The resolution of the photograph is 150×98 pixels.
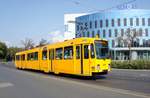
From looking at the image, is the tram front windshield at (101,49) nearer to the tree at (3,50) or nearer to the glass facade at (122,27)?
the glass facade at (122,27)

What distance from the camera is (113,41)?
8531cm

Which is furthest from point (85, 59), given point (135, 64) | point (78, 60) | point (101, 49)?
point (135, 64)

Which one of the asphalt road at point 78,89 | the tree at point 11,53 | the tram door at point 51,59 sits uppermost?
the tree at point 11,53

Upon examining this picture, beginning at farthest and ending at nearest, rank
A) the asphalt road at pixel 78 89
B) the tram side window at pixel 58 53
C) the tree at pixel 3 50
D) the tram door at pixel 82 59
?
the tree at pixel 3 50 → the tram side window at pixel 58 53 → the tram door at pixel 82 59 → the asphalt road at pixel 78 89

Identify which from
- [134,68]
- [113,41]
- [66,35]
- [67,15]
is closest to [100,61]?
[134,68]

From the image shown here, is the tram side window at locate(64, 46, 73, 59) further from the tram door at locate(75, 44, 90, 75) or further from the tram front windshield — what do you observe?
the tram front windshield

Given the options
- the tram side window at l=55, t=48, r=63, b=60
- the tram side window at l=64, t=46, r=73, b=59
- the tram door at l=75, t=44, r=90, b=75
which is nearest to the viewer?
the tram door at l=75, t=44, r=90, b=75

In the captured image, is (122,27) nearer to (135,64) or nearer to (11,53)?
(135,64)

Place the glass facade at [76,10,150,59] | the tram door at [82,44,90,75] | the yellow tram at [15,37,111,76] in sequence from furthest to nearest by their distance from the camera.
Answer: the glass facade at [76,10,150,59]
the tram door at [82,44,90,75]
the yellow tram at [15,37,111,76]

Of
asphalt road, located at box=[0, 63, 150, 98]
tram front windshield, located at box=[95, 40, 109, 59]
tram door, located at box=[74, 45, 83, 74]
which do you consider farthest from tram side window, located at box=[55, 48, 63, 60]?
asphalt road, located at box=[0, 63, 150, 98]

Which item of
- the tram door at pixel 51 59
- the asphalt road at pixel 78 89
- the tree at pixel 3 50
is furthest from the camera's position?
the tree at pixel 3 50

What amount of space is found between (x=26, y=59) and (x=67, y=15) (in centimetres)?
7045

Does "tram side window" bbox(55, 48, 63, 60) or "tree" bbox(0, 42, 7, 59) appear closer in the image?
"tram side window" bbox(55, 48, 63, 60)

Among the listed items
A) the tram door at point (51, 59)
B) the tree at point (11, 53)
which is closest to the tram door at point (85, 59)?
the tram door at point (51, 59)
